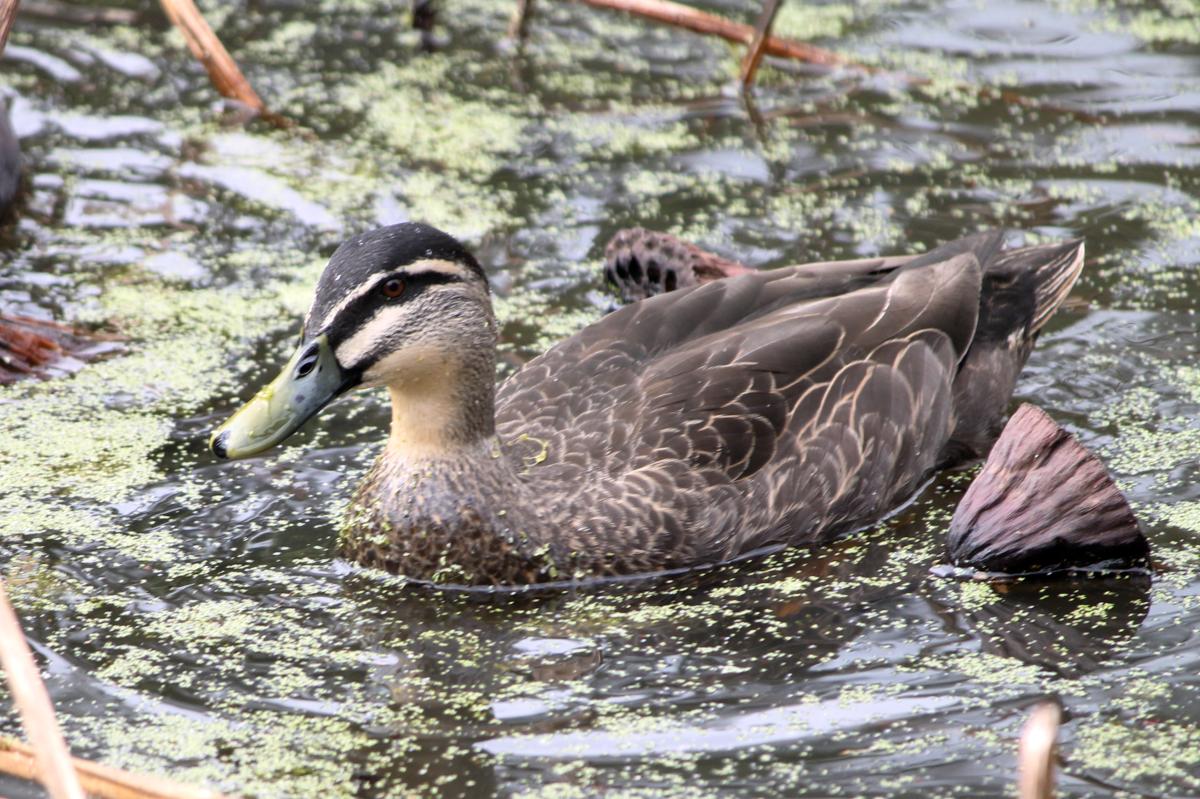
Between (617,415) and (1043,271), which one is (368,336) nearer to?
(617,415)

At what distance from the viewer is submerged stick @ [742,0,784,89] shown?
1039cm

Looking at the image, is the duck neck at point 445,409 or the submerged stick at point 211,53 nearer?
the duck neck at point 445,409

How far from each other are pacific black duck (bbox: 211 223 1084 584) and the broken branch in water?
326cm

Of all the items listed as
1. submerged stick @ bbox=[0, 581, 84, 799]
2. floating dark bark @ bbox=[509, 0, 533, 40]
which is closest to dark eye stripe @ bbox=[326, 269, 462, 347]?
submerged stick @ bbox=[0, 581, 84, 799]

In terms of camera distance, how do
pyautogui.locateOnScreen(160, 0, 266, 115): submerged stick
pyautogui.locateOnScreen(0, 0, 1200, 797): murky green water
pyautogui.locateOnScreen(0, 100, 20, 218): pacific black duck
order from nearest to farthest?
1. pyautogui.locateOnScreen(0, 0, 1200, 797): murky green water
2. pyautogui.locateOnScreen(160, 0, 266, 115): submerged stick
3. pyautogui.locateOnScreen(0, 100, 20, 218): pacific black duck

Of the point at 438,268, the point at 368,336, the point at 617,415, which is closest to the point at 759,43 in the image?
the point at 617,415

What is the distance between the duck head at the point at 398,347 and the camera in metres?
6.11

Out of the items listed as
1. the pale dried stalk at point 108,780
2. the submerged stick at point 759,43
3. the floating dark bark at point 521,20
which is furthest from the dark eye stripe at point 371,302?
the floating dark bark at point 521,20

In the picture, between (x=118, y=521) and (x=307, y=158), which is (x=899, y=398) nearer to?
(x=118, y=521)

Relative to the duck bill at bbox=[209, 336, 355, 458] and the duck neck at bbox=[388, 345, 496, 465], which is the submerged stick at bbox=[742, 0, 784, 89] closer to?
the duck neck at bbox=[388, 345, 496, 465]

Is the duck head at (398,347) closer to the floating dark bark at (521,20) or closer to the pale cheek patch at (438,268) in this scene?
the pale cheek patch at (438,268)

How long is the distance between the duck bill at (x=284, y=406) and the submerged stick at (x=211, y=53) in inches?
146

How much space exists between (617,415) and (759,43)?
4.59 m

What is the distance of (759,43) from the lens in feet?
35.1
